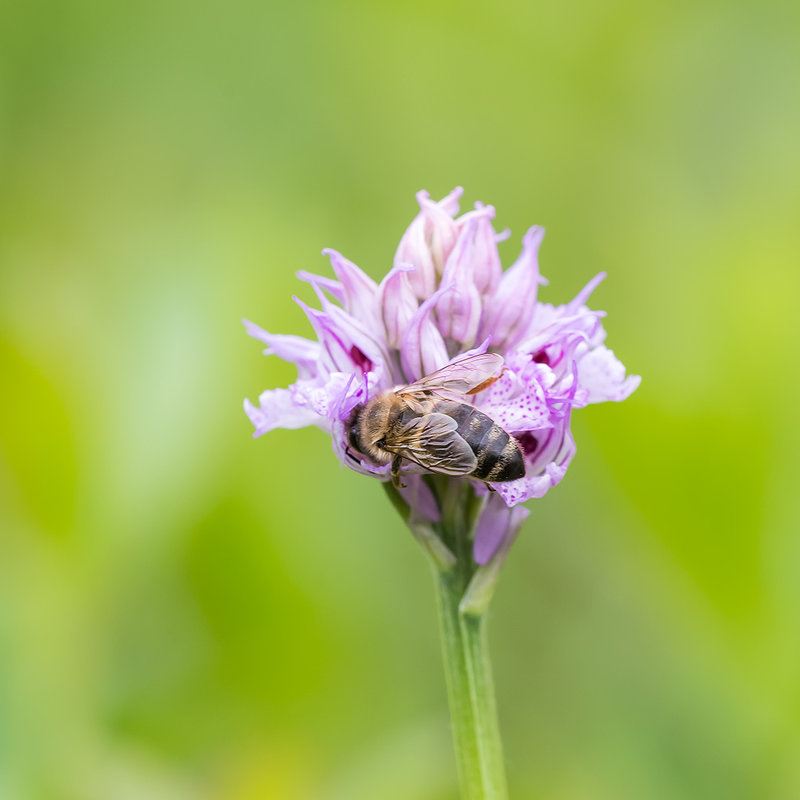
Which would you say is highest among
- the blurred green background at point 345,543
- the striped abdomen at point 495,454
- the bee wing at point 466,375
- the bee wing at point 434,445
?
the bee wing at point 466,375

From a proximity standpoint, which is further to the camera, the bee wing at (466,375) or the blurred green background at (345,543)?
the blurred green background at (345,543)

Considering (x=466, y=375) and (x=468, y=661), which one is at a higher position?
(x=466, y=375)

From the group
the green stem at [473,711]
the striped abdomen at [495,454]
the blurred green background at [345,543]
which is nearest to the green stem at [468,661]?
the green stem at [473,711]

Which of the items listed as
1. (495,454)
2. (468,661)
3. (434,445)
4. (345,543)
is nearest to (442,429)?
(434,445)

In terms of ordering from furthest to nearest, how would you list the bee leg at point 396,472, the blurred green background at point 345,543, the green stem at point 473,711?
the blurred green background at point 345,543 < the bee leg at point 396,472 < the green stem at point 473,711

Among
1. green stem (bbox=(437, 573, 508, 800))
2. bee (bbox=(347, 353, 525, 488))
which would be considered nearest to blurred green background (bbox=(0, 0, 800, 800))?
green stem (bbox=(437, 573, 508, 800))

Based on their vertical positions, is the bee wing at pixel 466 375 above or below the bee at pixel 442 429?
above

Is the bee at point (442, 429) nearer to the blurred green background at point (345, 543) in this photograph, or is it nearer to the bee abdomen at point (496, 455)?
the bee abdomen at point (496, 455)

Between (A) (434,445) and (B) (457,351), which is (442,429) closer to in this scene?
(A) (434,445)

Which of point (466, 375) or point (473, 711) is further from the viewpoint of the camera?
point (466, 375)
